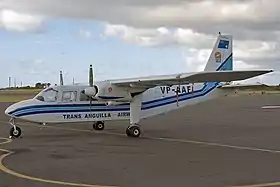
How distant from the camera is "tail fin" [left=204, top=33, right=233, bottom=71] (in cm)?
2470

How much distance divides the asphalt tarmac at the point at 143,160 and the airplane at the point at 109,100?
82cm

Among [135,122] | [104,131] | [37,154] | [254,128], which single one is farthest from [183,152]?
[254,128]

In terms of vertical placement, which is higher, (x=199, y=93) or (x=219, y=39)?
(x=219, y=39)

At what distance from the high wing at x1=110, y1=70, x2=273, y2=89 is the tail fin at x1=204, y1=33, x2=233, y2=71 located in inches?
220

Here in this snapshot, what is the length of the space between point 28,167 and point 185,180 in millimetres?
3973

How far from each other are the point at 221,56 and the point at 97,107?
7.52m

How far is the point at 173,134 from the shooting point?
21172 mm

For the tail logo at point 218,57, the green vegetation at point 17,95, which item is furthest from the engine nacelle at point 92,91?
the green vegetation at point 17,95

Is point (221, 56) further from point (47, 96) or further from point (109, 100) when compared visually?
point (47, 96)

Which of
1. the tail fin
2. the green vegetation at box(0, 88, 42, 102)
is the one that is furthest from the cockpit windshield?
the green vegetation at box(0, 88, 42, 102)

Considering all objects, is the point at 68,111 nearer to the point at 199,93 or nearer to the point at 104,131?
the point at 104,131

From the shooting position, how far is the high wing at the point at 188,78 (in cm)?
1767

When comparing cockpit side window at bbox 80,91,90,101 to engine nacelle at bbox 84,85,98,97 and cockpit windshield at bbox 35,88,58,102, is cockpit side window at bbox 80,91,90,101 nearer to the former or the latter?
engine nacelle at bbox 84,85,98,97

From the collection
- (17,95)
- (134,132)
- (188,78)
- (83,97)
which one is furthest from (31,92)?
(188,78)
